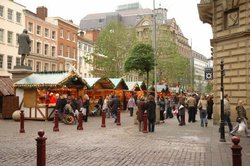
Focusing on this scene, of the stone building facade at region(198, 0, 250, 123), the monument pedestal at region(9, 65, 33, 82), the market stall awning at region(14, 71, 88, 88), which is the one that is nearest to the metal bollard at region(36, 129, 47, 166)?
the stone building facade at region(198, 0, 250, 123)

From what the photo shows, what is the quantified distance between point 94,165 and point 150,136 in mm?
6927

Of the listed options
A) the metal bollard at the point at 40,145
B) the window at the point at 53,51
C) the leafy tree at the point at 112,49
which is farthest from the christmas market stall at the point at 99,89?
the window at the point at 53,51

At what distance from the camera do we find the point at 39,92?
84.5ft

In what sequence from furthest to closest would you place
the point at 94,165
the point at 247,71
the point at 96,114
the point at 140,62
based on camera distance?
the point at 96,114 → the point at 140,62 → the point at 247,71 → the point at 94,165

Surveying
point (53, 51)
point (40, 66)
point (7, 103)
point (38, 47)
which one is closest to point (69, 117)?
point (7, 103)

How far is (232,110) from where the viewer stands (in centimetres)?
2022

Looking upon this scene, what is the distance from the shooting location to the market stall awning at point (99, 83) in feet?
110

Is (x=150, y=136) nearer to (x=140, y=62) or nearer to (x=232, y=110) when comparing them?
(x=232, y=110)

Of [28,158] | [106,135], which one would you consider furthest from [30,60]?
[28,158]

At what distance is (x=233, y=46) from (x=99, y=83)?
16884 mm

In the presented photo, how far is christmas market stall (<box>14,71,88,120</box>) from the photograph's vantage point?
25.2m

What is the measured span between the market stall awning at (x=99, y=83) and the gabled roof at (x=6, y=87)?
22.8 feet

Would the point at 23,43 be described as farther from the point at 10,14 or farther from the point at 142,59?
the point at 10,14

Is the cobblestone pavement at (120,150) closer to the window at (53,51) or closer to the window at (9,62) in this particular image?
the window at (9,62)
